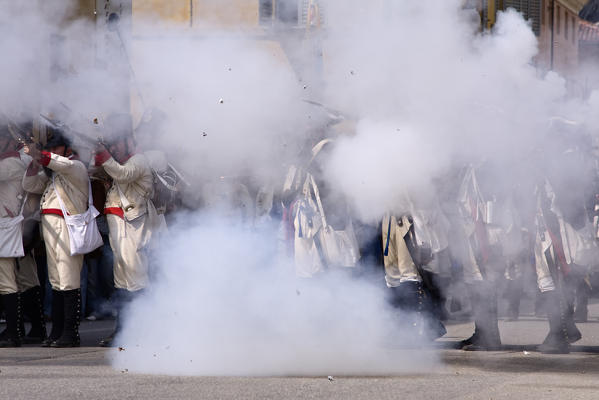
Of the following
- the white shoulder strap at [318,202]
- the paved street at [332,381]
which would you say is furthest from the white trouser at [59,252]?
the white shoulder strap at [318,202]

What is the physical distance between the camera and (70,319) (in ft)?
31.6

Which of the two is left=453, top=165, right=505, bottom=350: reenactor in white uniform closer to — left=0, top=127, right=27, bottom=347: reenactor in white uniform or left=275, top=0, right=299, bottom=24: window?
left=275, top=0, right=299, bottom=24: window

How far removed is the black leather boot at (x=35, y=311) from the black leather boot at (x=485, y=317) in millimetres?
3515

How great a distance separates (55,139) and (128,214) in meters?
0.82

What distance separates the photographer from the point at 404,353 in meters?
8.95

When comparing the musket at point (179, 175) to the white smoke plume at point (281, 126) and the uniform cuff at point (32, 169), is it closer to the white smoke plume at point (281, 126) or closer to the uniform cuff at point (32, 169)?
the white smoke plume at point (281, 126)

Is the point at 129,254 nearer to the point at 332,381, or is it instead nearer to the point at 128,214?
the point at 128,214

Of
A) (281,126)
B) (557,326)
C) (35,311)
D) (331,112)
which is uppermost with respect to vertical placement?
(331,112)

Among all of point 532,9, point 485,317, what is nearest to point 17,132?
point 485,317

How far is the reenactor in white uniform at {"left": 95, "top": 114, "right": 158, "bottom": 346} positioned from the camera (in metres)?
9.70

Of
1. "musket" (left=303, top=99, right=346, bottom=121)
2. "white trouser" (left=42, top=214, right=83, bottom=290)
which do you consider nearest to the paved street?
"white trouser" (left=42, top=214, right=83, bottom=290)

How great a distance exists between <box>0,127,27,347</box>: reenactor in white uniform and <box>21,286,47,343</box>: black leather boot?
29 centimetres

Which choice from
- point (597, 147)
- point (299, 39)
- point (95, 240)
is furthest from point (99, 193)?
point (597, 147)

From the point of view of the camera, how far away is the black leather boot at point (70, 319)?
31.6ft
